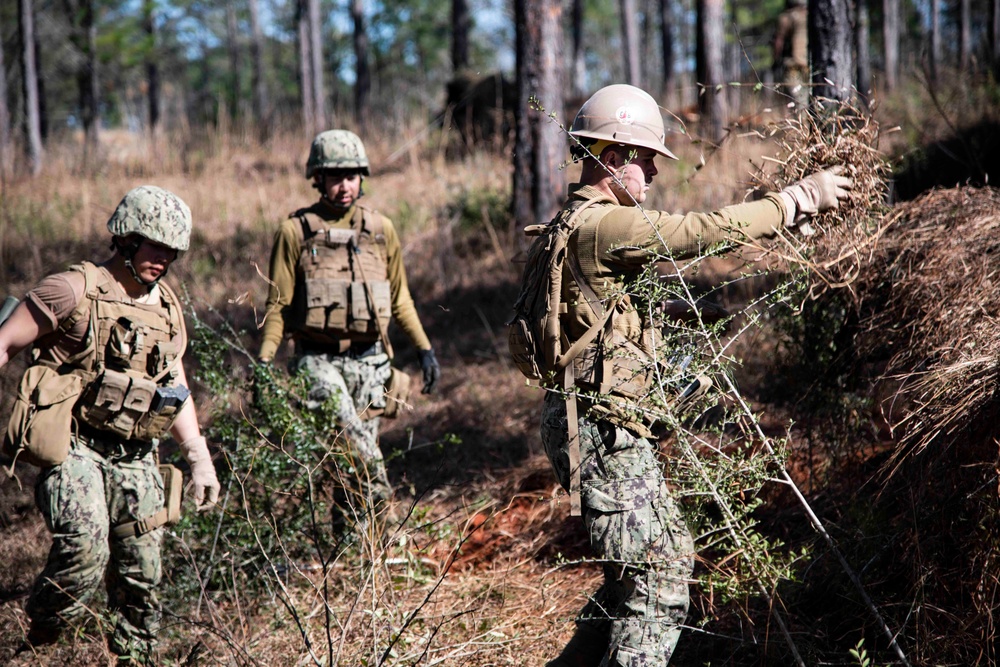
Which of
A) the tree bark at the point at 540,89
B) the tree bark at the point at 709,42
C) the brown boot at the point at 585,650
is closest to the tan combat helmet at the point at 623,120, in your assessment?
the brown boot at the point at 585,650

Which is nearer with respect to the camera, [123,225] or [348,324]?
[123,225]

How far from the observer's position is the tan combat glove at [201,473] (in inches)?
150

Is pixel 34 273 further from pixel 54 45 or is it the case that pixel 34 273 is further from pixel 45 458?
pixel 54 45

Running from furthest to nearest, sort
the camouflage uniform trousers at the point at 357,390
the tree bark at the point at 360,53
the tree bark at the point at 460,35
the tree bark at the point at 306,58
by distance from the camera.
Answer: the tree bark at the point at 360,53 < the tree bark at the point at 306,58 < the tree bark at the point at 460,35 < the camouflage uniform trousers at the point at 357,390

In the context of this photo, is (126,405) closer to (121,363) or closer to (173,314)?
→ (121,363)

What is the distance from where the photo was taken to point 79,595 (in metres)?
3.51

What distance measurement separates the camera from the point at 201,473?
3.81 m

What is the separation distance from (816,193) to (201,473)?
2849 mm

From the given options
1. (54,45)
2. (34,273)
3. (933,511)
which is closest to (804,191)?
(933,511)

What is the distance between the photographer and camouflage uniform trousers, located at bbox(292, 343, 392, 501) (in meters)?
4.40

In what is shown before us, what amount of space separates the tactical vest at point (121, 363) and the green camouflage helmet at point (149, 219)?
0.23 metres

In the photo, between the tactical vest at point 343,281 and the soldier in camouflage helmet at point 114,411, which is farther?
the tactical vest at point 343,281

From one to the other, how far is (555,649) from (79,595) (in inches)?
79.0

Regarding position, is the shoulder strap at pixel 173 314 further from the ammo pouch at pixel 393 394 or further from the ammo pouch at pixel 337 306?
the ammo pouch at pixel 393 394
